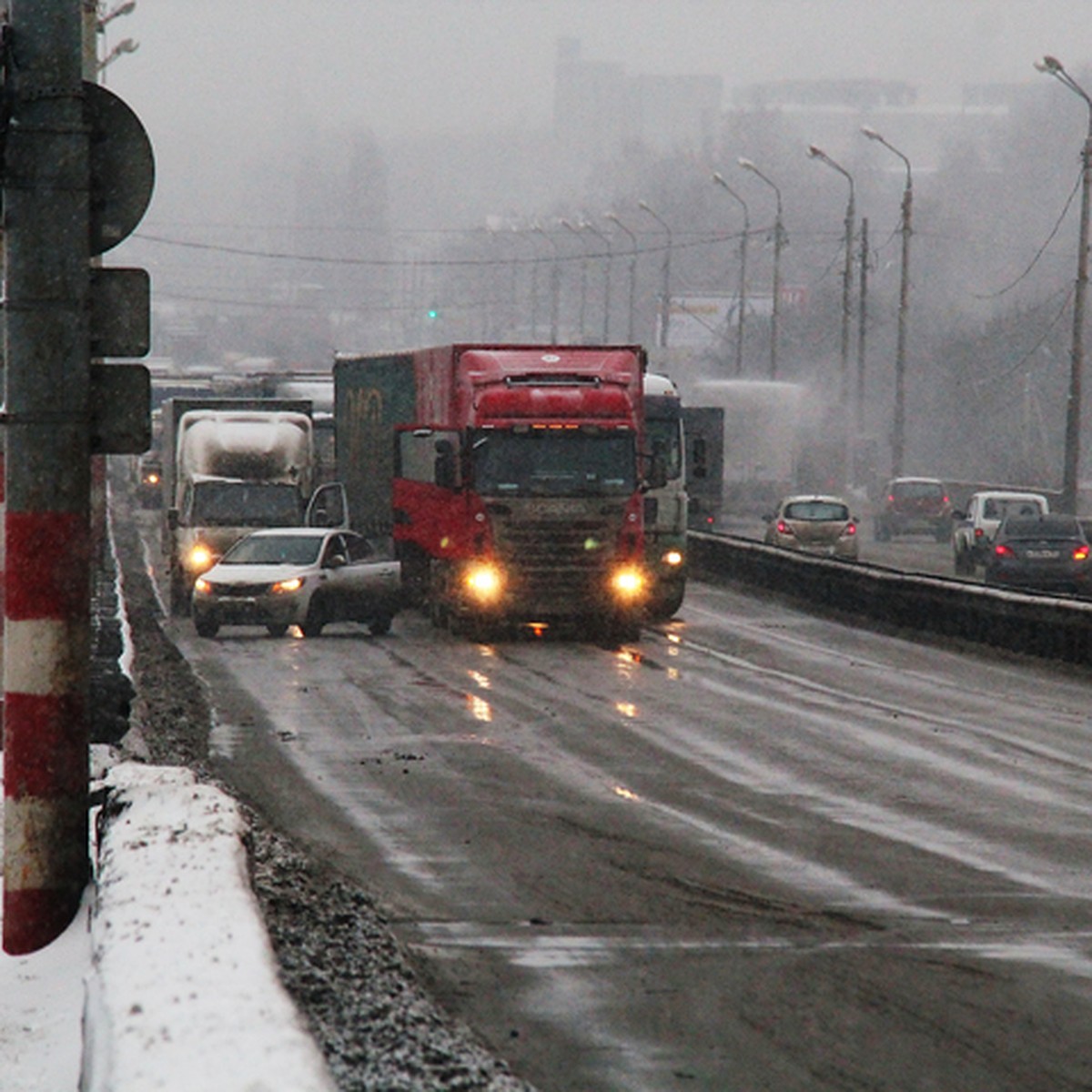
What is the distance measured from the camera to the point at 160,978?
5637 millimetres

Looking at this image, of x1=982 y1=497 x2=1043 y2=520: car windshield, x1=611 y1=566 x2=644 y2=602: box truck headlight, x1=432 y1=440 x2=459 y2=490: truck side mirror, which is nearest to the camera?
x1=432 y1=440 x2=459 y2=490: truck side mirror

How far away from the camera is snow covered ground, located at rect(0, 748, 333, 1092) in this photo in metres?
4.89

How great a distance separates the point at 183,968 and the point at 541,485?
22.1 m

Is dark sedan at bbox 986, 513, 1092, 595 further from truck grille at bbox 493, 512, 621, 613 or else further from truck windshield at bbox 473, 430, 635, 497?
truck grille at bbox 493, 512, 621, 613

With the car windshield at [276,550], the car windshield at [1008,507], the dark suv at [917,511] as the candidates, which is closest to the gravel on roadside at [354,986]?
the car windshield at [276,550]

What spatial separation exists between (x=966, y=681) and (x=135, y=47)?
33.9 metres

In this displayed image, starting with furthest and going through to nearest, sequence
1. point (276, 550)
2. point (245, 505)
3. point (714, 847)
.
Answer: point (245, 505) < point (276, 550) < point (714, 847)

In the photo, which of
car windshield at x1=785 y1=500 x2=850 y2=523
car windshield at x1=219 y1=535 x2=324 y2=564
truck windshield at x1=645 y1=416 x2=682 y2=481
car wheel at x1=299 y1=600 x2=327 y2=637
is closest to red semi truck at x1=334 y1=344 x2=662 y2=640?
car wheel at x1=299 y1=600 x2=327 y2=637

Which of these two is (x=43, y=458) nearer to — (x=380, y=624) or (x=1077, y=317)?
(x=380, y=624)

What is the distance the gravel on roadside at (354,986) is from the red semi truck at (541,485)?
518 inches

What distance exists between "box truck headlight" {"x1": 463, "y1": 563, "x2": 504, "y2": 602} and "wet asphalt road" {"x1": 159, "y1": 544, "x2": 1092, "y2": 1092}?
1.99 m

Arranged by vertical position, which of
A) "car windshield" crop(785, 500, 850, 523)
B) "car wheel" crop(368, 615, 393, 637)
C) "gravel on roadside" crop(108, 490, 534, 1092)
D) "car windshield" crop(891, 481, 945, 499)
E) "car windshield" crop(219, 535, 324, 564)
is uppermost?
"gravel on roadside" crop(108, 490, 534, 1092)

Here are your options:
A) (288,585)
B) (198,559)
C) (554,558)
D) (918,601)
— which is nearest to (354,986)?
(554,558)

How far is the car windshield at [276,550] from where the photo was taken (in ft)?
97.6
